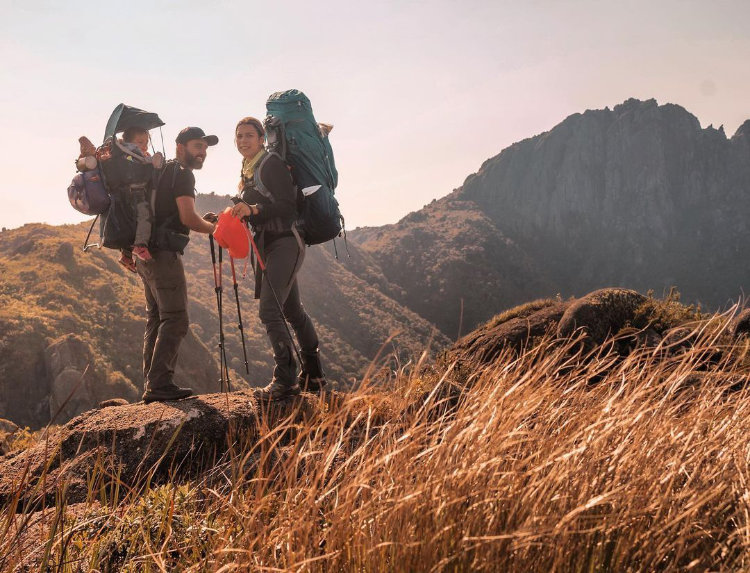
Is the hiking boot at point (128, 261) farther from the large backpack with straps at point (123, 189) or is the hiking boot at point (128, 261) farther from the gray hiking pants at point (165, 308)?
the large backpack with straps at point (123, 189)

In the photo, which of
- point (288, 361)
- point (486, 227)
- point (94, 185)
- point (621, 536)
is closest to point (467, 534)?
point (621, 536)

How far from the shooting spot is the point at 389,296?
101938 millimetres

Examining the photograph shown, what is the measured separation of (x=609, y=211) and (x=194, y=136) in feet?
506

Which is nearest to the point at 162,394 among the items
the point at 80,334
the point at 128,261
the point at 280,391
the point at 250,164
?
the point at 280,391

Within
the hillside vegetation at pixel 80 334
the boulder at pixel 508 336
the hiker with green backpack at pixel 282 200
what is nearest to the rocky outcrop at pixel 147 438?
the hiker with green backpack at pixel 282 200

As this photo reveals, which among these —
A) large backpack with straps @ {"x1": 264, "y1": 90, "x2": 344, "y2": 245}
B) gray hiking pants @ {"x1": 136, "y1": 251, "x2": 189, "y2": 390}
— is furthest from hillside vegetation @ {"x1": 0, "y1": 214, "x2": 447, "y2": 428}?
gray hiking pants @ {"x1": 136, "y1": 251, "x2": 189, "y2": 390}

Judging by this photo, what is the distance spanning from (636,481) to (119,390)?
33.4m

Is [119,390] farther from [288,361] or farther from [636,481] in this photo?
[636,481]

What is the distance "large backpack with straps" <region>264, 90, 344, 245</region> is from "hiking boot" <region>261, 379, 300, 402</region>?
131 centimetres

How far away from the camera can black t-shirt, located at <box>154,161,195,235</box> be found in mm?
4289

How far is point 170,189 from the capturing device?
4.31 meters

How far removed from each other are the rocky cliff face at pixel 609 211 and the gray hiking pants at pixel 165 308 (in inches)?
3852

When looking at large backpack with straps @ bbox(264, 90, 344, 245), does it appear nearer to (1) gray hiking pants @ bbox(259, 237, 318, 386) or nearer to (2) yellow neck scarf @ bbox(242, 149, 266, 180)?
(2) yellow neck scarf @ bbox(242, 149, 266, 180)

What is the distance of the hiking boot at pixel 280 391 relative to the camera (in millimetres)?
4375
